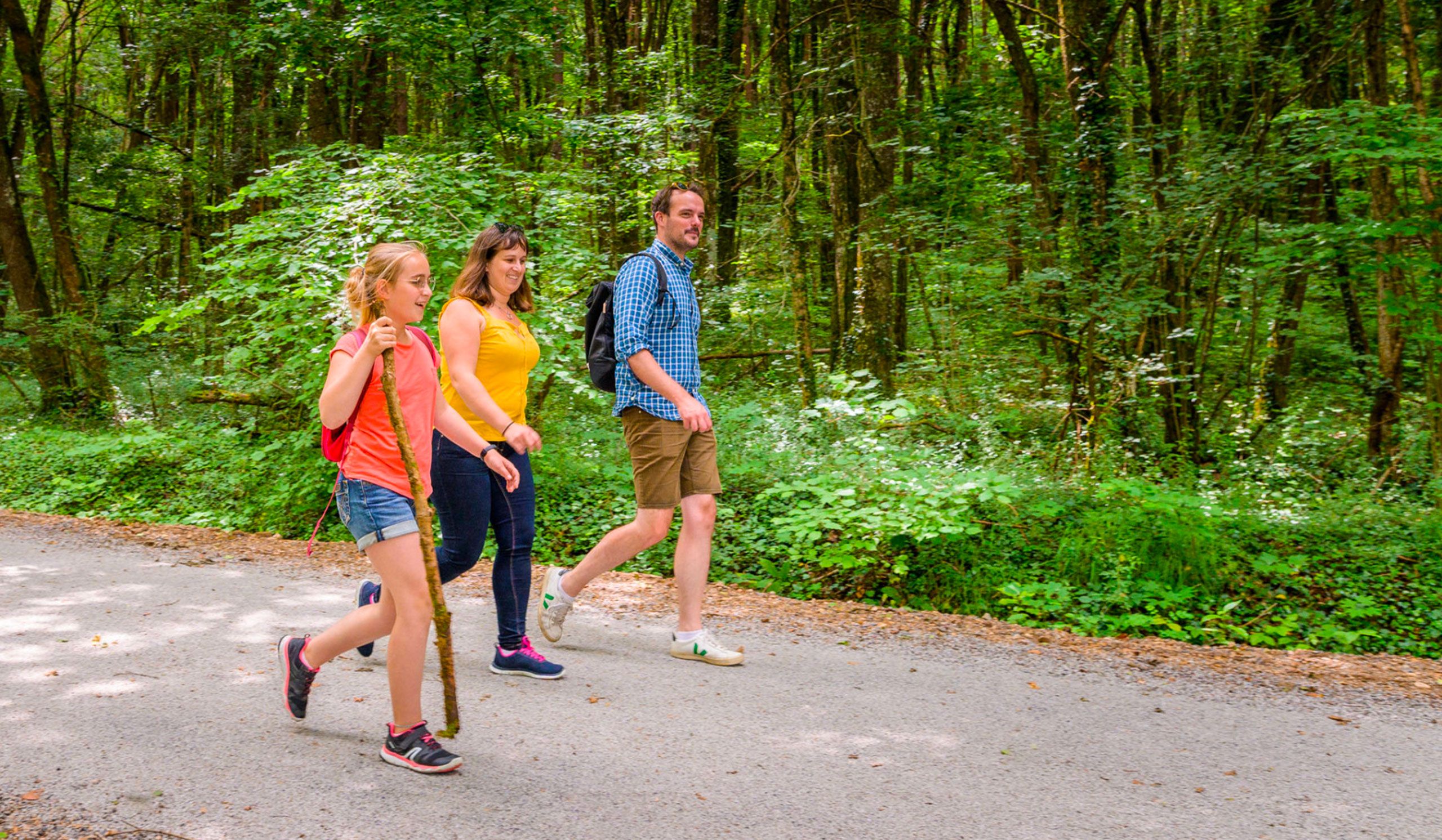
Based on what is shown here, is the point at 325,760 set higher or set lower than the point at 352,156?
lower

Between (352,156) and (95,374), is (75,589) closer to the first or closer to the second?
(352,156)

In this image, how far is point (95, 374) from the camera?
15.4m

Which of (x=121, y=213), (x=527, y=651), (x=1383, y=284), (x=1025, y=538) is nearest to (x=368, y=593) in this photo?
(x=527, y=651)

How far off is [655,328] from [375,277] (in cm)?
159

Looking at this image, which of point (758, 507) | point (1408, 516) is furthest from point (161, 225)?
point (1408, 516)

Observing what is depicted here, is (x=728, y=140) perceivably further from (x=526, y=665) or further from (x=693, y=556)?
(x=526, y=665)

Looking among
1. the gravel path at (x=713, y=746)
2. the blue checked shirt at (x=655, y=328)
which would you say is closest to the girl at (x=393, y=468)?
the gravel path at (x=713, y=746)

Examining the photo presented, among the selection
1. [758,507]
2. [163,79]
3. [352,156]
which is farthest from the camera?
[163,79]

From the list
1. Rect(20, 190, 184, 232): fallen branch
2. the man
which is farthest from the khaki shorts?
Rect(20, 190, 184, 232): fallen branch

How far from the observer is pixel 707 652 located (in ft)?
15.6

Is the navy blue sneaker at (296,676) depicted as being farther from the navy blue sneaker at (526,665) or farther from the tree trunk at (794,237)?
the tree trunk at (794,237)

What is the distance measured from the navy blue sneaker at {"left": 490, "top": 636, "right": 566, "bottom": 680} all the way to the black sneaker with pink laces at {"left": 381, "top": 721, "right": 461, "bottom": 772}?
1.13m

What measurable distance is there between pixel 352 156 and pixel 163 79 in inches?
673

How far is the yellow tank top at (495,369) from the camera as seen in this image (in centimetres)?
434
